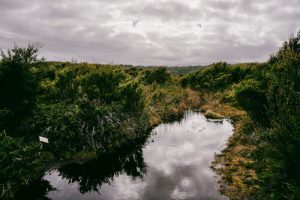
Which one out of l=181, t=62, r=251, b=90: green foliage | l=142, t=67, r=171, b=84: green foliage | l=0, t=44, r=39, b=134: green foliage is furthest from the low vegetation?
l=181, t=62, r=251, b=90: green foliage

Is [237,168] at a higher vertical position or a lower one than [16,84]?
lower

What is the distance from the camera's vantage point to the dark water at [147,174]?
14453 millimetres

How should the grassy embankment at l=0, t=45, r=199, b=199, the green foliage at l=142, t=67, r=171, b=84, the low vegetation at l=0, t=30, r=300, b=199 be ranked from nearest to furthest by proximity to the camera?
the low vegetation at l=0, t=30, r=300, b=199
the grassy embankment at l=0, t=45, r=199, b=199
the green foliage at l=142, t=67, r=171, b=84

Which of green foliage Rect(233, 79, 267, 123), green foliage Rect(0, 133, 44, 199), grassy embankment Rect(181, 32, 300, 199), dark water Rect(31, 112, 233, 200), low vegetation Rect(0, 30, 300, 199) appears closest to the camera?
grassy embankment Rect(181, 32, 300, 199)

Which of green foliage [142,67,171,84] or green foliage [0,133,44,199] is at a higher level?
green foliage [142,67,171,84]

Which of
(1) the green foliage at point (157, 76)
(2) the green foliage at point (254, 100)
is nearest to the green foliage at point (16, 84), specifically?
(2) the green foliage at point (254, 100)

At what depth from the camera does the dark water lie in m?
14.5

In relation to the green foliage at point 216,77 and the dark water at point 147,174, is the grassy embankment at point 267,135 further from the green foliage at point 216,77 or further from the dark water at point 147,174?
the green foliage at point 216,77

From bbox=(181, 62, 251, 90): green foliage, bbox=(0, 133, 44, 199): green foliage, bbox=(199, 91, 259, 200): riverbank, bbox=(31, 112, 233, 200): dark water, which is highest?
bbox=(181, 62, 251, 90): green foliage

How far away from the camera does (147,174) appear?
17.0 metres

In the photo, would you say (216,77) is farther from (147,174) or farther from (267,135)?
(267,135)

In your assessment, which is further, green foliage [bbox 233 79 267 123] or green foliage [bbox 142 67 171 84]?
green foliage [bbox 142 67 171 84]

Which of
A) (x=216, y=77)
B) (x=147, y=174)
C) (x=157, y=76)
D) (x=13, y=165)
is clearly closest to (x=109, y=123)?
(x=147, y=174)

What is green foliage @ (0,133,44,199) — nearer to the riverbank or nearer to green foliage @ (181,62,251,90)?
the riverbank
